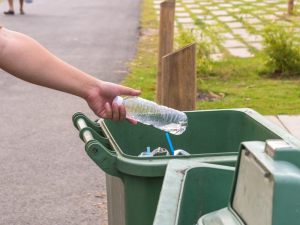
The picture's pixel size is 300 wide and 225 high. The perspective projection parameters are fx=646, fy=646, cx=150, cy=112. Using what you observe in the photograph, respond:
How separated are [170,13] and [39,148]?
178 cm

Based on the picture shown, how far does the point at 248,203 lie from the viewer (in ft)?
5.74

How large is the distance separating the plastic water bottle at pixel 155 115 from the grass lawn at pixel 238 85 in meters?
3.41

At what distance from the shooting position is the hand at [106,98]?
2611 mm

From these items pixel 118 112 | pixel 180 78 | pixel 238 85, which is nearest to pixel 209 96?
pixel 238 85

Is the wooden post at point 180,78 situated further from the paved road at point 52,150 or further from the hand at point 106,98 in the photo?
the hand at point 106,98

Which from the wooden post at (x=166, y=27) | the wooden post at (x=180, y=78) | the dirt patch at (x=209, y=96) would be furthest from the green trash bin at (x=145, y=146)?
the dirt patch at (x=209, y=96)

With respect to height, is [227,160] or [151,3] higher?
[227,160]

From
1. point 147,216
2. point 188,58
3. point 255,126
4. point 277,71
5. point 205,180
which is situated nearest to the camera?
point 205,180

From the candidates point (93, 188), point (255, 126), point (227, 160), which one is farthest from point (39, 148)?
point (227, 160)

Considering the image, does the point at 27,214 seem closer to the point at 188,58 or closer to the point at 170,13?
the point at 188,58

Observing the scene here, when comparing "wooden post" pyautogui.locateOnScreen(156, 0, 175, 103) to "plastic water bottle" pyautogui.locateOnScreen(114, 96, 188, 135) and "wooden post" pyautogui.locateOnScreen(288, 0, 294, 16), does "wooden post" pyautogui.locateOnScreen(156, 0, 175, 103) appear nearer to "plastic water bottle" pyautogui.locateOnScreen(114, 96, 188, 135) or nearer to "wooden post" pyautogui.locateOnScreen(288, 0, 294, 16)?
"plastic water bottle" pyautogui.locateOnScreen(114, 96, 188, 135)

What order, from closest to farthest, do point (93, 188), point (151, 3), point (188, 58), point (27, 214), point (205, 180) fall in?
point (205, 180)
point (188, 58)
point (27, 214)
point (93, 188)
point (151, 3)

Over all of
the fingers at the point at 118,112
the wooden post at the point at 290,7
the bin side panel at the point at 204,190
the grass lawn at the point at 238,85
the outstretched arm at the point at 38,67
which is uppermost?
the outstretched arm at the point at 38,67

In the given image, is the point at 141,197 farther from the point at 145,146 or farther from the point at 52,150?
the point at 52,150
